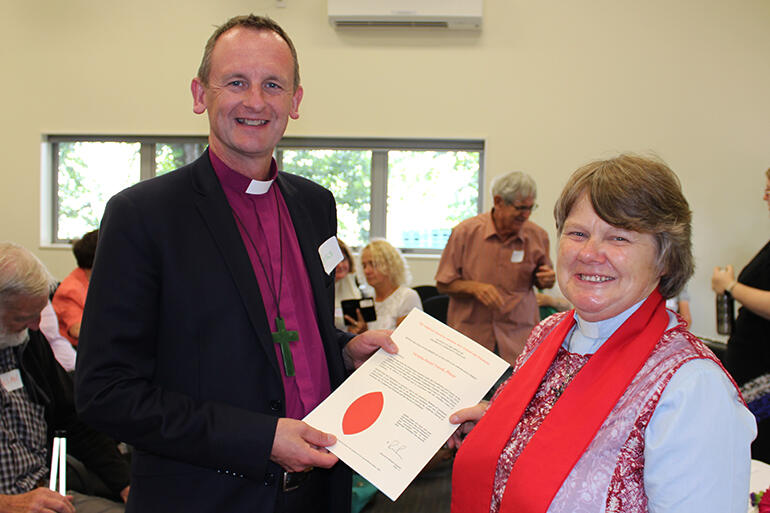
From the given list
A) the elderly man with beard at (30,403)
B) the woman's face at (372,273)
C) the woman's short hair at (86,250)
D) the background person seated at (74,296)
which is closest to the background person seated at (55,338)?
the background person seated at (74,296)

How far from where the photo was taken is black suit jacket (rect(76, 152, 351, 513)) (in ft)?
4.06

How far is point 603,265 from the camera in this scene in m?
1.32

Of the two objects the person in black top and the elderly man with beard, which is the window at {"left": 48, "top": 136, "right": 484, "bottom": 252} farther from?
the elderly man with beard

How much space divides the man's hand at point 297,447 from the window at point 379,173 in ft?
17.9

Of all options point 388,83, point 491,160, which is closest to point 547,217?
point 491,160

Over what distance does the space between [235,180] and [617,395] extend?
3.43ft

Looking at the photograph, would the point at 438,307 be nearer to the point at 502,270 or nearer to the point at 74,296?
the point at 502,270

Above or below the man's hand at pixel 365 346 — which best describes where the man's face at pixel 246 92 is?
above

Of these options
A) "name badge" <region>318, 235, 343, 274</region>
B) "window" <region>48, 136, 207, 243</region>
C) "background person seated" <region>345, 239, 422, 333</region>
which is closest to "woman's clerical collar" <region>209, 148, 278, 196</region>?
"name badge" <region>318, 235, 343, 274</region>

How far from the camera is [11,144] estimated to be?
6914 millimetres

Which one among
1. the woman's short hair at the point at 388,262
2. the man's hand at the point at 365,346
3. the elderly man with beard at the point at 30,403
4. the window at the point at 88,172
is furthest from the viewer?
the window at the point at 88,172

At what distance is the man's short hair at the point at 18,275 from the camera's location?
6.59 ft

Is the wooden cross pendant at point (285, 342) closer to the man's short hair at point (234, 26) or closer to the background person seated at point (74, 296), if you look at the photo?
the man's short hair at point (234, 26)

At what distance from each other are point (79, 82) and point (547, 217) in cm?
554
